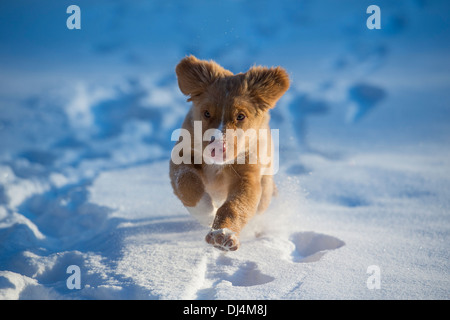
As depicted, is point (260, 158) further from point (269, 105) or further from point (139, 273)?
point (139, 273)

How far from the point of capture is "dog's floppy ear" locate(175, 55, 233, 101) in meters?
3.16

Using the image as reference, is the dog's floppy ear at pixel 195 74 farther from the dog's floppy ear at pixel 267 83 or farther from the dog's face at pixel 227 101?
the dog's floppy ear at pixel 267 83

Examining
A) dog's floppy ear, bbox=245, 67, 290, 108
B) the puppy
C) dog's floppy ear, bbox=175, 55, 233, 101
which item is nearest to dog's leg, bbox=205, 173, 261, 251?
the puppy

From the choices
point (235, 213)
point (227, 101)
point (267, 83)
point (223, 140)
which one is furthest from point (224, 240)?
point (267, 83)

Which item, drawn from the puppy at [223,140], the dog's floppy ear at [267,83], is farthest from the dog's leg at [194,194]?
the dog's floppy ear at [267,83]

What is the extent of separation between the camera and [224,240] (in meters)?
2.45

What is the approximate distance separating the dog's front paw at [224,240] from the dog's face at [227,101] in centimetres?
54

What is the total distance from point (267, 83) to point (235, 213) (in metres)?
1.04

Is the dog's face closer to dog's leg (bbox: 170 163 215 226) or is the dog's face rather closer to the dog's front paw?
dog's leg (bbox: 170 163 215 226)

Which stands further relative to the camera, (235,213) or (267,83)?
(267,83)

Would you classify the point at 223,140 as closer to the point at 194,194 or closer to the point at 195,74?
the point at 194,194

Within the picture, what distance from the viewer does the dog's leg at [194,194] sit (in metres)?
3.06

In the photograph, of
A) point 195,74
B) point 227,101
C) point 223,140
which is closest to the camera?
point 223,140
